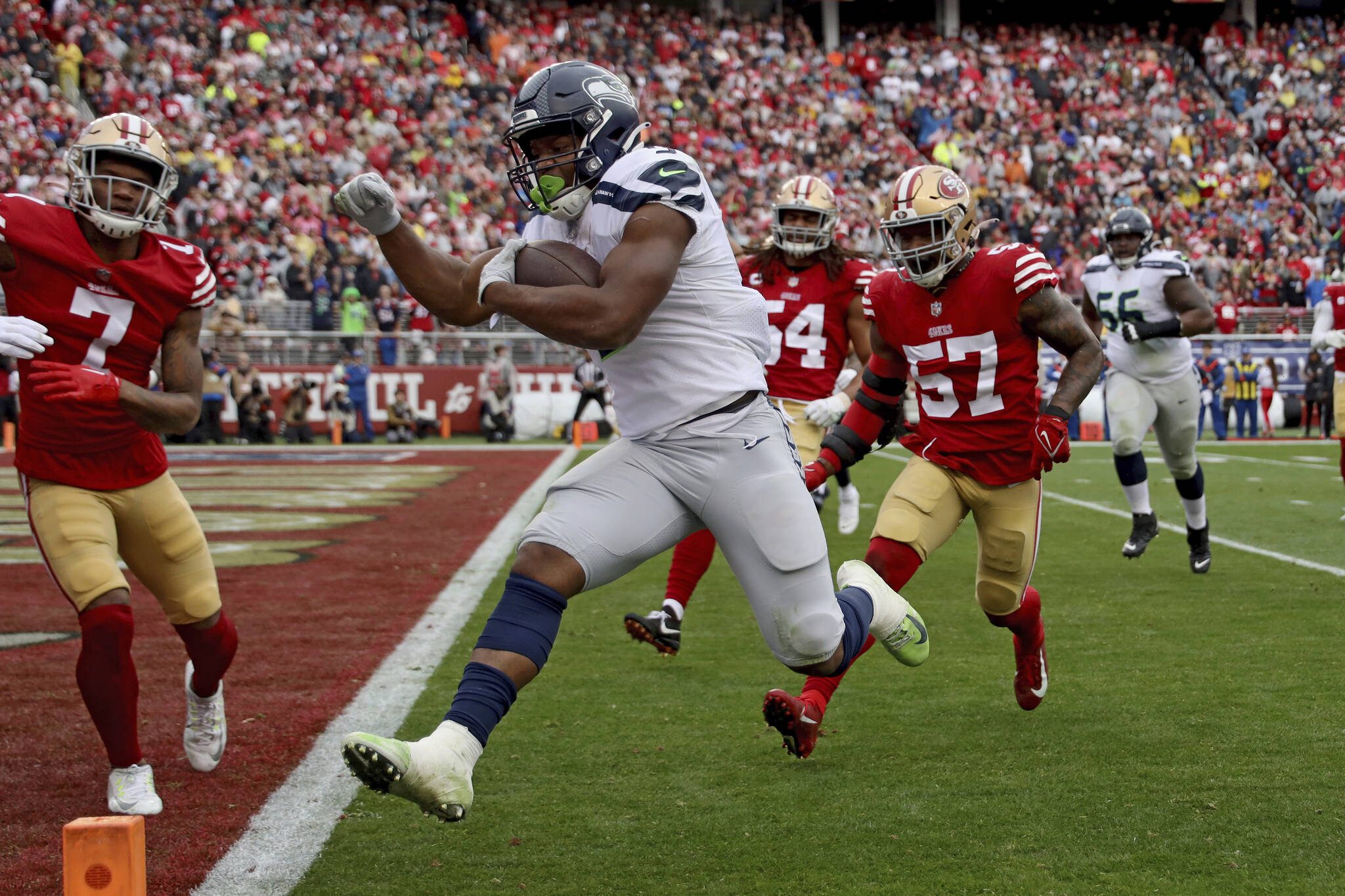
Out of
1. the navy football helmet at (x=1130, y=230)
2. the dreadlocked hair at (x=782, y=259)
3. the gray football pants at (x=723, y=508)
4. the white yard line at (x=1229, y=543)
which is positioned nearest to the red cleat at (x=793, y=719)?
the gray football pants at (x=723, y=508)

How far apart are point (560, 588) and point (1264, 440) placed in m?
18.4

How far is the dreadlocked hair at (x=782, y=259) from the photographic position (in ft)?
22.8

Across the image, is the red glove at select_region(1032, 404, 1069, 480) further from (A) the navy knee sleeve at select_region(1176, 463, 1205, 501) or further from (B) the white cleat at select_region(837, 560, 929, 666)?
(A) the navy knee sleeve at select_region(1176, 463, 1205, 501)

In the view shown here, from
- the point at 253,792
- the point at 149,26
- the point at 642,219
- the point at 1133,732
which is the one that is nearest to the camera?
the point at 642,219

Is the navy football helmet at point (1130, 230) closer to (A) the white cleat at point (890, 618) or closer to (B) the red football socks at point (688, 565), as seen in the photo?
(B) the red football socks at point (688, 565)

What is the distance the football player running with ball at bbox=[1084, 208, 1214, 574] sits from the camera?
7.71 meters

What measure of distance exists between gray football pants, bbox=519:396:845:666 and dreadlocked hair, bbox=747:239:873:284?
371 centimetres

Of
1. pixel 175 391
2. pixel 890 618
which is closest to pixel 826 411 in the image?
pixel 890 618

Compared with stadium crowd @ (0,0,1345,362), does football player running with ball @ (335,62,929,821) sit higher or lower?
lower

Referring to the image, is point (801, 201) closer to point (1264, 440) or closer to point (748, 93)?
point (1264, 440)

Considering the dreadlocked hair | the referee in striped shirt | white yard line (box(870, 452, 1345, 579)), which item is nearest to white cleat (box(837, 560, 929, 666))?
the dreadlocked hair

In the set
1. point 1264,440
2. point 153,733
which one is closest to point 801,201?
point 153,733

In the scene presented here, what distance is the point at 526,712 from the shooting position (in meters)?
4.59

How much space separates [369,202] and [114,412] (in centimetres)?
127
